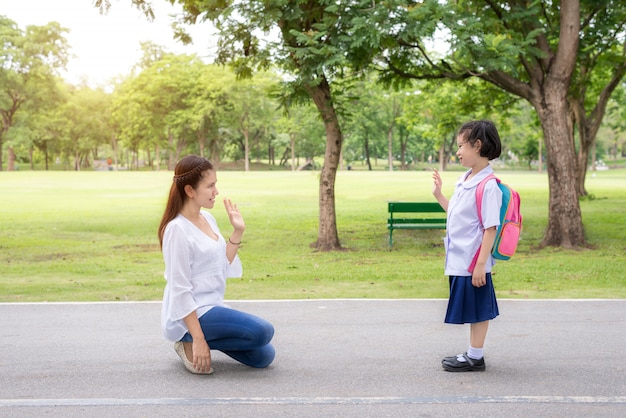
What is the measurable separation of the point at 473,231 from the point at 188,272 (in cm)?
197

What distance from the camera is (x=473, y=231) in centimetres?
509

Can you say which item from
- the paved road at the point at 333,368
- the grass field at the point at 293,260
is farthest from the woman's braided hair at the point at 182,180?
the grass field at the point at 293,260

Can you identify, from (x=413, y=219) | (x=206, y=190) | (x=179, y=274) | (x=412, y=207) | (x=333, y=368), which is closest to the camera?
(x=179, y=274)

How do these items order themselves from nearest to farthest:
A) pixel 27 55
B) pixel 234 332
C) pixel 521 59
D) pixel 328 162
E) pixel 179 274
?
pixel 179 274
pixel 234 332
pixel 328 162
pixel 521 59
pixel 27 55

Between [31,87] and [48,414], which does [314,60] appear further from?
[31,87]

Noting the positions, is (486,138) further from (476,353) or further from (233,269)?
(233,269)

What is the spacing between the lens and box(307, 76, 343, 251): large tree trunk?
1448 cm

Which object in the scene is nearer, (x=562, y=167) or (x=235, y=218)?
(x=235, y=218)

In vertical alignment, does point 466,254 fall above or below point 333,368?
above

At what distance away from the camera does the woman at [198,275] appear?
4922 millimetres

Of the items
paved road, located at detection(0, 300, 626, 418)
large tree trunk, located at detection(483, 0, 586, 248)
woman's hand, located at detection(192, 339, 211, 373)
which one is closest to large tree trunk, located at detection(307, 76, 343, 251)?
large tree trunk, located at detection(483, 0, 586, 248)

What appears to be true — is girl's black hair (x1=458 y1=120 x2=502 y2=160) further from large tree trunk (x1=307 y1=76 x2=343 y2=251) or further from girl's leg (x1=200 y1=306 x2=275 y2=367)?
large tree trunk (x1=307 y1=76 x2=343 y2=251)

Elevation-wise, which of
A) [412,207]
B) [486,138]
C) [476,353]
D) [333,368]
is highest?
[486,138]

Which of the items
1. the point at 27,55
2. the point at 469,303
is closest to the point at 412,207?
the point at 469,303
